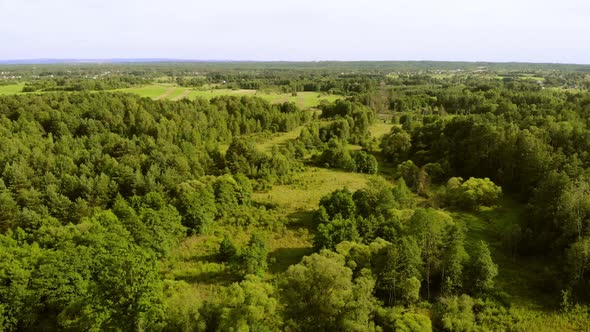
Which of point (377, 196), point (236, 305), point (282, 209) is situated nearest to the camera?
point (236, 305)

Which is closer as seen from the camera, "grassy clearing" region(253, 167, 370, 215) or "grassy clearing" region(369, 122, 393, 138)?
"grassy clearing" region(253, 167, 370, 215)

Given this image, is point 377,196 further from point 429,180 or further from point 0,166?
point 0,166

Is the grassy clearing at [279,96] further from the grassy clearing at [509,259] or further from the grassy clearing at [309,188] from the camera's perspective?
the grassy clearing at [509,259]

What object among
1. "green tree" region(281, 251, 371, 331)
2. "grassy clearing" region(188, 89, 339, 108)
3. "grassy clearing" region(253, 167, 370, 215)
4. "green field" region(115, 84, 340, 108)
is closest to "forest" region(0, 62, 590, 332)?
"green tree" region(281, 251, 371, 331)

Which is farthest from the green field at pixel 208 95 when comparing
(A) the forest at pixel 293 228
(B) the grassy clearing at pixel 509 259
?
(B) the grassy clearing at pixel 509 259

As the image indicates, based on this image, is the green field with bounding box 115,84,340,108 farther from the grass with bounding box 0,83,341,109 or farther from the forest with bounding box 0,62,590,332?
the forest with bounding box 0,62,590,332

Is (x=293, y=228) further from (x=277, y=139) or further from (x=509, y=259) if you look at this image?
(x=277, y=139)

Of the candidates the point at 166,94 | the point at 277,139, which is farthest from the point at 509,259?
the point at 166,94

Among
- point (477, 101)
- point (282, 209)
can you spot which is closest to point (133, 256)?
point (282, 209)

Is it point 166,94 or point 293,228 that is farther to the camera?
point 166,94
